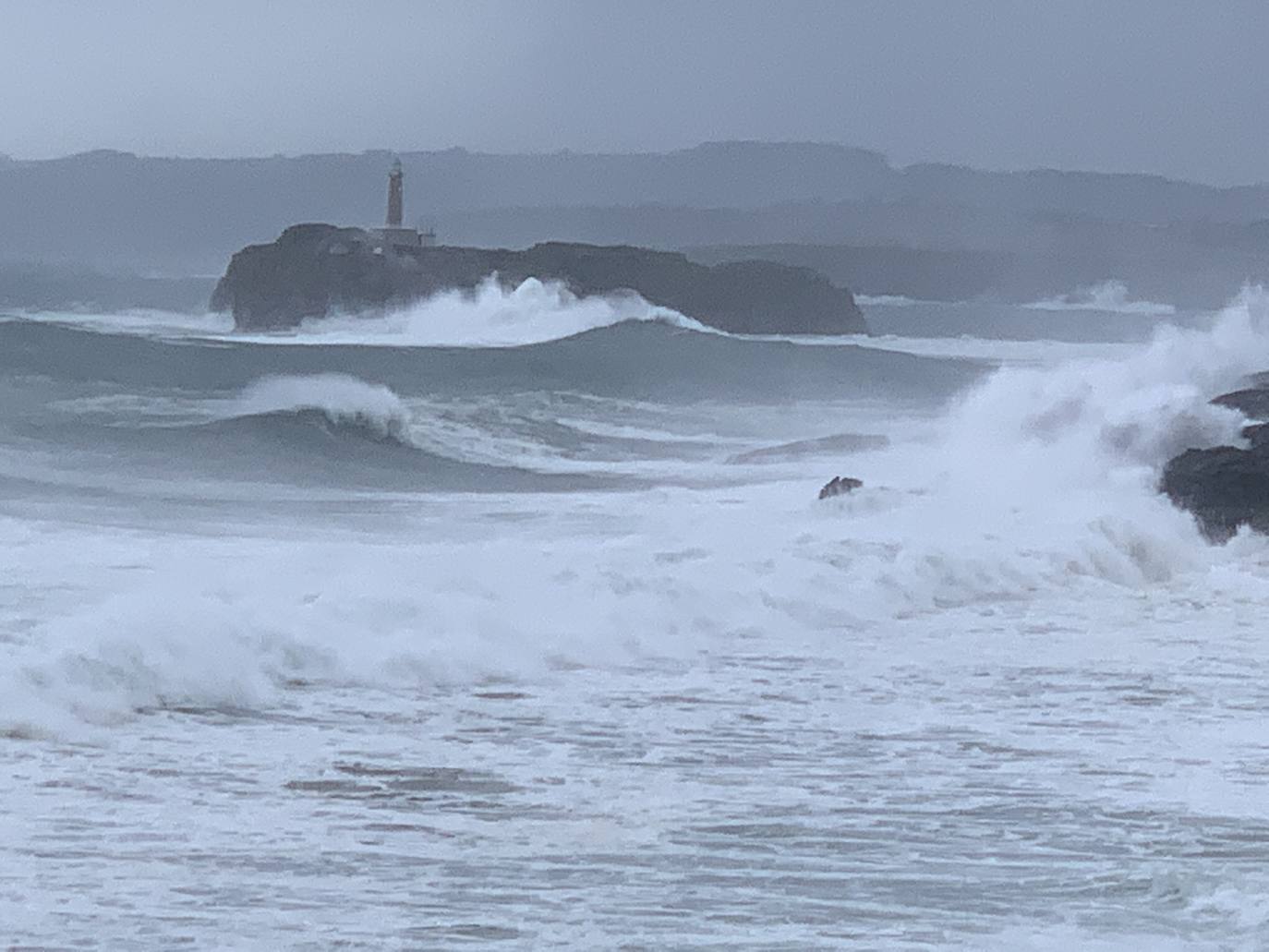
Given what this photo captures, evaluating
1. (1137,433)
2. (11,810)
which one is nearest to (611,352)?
(1137,433)

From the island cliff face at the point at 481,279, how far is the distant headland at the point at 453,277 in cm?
2

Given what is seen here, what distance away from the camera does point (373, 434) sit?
19.9 metres

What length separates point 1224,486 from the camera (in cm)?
1201

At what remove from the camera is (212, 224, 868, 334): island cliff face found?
50469 mm

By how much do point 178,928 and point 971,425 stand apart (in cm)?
1455

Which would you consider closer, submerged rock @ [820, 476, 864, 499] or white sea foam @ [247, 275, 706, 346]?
submerged rock @ [820, 476, 864, 499]

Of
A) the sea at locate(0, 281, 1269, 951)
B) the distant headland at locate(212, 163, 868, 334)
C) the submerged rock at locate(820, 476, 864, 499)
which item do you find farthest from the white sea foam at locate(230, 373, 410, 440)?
the distant headland at locate(212, 163, 868, 334)

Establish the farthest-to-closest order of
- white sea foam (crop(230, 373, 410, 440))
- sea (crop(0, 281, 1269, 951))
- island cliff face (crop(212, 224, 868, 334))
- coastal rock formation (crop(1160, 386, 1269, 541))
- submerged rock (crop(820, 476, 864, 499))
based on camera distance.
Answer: island cliff face (crop(212, 224, 868, 334)), white sea foam (crop(230, 373, 410, 440)), submerged rock (crop(820, 476, 864, 499)), coastal rock formation (crop(1160, 386, 1269, 541)), sea (crop(0, 281, 1269, 951))

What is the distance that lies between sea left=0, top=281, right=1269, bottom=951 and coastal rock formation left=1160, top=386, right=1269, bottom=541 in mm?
193

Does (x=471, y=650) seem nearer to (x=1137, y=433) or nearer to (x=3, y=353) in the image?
(x=1137, y=433)

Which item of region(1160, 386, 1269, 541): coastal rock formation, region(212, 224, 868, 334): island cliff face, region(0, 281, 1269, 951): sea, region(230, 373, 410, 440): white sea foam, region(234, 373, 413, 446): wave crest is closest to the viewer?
region(0, 281, 1269, 951): sea

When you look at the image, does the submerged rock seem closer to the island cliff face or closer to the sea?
the sea

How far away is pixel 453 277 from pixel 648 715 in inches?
1750

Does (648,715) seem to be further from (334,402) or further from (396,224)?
(396,224)
